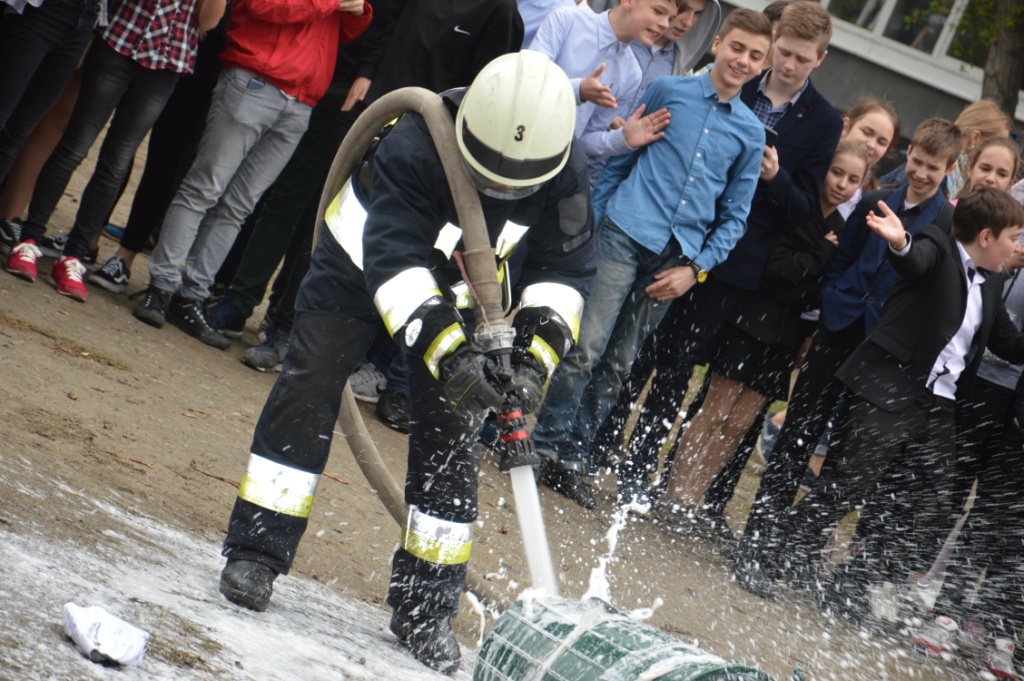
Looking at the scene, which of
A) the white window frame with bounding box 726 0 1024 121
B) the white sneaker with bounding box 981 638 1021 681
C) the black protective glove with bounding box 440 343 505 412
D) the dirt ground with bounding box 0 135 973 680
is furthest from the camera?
the white window frame with bounding box 726 0 1024 121

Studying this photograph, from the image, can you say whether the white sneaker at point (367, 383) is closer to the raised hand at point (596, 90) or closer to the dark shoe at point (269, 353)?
the dark shoe at point (269, 353)

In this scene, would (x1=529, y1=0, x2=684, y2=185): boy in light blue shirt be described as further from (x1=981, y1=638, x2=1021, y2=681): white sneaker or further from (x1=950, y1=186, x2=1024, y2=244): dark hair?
(x1=981, y1=638, x2=1021, y2=681): white sneaker

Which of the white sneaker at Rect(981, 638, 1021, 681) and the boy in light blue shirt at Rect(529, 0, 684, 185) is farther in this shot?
the boy in light blue shirt at Rect(529, 0, 684, 185)

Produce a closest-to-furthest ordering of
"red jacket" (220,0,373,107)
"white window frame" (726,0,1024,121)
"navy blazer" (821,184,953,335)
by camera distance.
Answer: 1. "red jacket" (220,0,373,107)
2. "navy blazer" (821,184,953,335)
3. "white window frame" (726,0,1024,121)

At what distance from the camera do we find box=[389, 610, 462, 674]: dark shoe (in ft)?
11.5

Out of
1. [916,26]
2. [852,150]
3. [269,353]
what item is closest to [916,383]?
[852,150]

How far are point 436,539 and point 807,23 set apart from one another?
11.3ft

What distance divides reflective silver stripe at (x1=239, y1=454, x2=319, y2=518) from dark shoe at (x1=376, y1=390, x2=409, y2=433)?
2.26 metres

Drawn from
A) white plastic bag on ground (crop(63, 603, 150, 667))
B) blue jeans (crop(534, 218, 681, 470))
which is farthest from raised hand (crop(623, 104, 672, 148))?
white plastic bag on ground (crop(63, 603, 150, 667))

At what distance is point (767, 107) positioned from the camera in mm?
5906

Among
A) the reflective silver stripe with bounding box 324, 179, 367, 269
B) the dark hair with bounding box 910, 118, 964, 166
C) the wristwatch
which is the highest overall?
the dark hair with bounding box 910, 118, 964, 166

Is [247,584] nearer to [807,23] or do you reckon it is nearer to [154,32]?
[154,32]

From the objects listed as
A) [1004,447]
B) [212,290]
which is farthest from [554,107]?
[212,290]

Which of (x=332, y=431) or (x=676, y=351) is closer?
(x=332, y=431)
